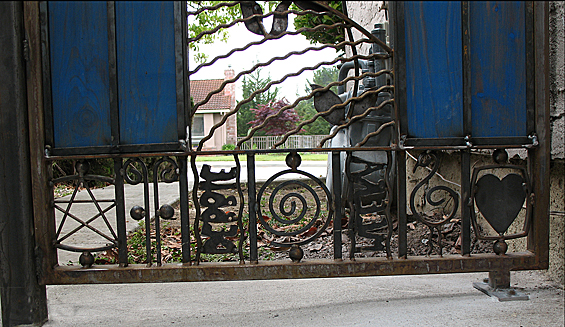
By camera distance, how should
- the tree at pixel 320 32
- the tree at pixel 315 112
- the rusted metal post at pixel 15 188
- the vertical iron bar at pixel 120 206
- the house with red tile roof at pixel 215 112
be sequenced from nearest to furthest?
the rusted metal post at pixel 15 188
the vertical iron bar at pixel 120 206
the tree at pixel 320 32
the house with red tile roof at pixel 215 112
the tree at pixel 315 112

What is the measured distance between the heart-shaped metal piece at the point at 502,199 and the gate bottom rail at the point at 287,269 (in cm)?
20

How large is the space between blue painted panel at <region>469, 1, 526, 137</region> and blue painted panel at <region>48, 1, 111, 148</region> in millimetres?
1874

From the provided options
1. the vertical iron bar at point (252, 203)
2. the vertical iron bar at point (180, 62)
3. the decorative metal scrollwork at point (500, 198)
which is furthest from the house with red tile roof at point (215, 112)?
the decorative metal scrollwork at point (500, 198)

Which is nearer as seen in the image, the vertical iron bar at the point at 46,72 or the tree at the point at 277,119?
the vertical iron bar at the point at 46,72

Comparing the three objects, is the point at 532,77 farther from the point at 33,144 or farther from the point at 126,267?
the point at 33,144

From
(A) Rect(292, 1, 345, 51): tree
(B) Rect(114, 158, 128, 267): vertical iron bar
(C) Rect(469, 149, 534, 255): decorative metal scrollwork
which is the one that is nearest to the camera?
(B) Rect(114, 158, 128, 267): vertical iron bar

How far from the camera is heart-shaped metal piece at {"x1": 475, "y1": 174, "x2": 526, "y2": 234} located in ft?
6.74

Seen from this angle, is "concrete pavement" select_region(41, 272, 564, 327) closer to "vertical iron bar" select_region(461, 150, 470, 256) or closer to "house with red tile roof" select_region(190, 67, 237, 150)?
"vertical iron bar" select_region(461, 150, 470, 256)

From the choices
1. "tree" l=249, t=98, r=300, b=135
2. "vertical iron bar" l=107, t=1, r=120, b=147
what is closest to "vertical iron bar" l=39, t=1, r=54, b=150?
"vertical iron bar" l=107, t=1, r=120, b=147

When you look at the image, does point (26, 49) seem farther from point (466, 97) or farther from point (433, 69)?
point (466, 97)

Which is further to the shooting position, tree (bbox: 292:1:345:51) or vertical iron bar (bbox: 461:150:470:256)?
tree (bbox: 292:1:345:51)

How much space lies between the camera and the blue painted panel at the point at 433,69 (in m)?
1.95

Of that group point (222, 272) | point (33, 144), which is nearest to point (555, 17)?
point (222, 272)

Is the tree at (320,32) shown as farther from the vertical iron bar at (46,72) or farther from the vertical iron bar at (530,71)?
the vertical iron bar at (46,72)
